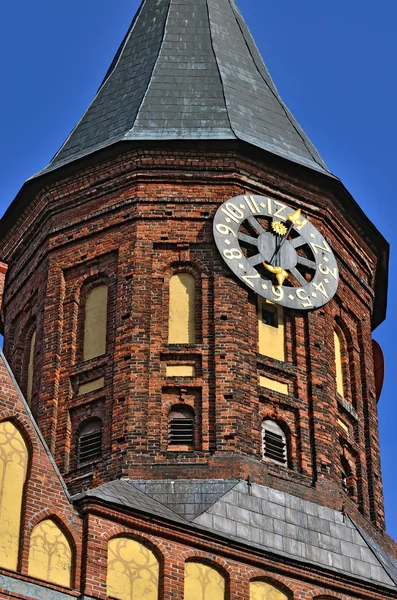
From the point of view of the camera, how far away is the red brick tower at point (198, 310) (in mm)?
31141

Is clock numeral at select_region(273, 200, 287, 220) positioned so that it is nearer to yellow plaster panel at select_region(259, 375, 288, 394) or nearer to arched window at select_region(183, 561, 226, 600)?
yellow plaster panel at select_region(259, 375, 288, 394)

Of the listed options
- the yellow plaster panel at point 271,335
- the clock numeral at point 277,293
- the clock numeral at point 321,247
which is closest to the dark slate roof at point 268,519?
the yellow plaster panel at point 271,335

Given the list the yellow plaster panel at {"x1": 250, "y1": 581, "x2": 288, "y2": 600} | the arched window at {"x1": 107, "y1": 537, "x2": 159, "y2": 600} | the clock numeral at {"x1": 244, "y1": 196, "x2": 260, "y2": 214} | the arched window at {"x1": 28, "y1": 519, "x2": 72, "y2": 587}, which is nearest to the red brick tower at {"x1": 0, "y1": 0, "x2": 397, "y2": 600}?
the clock numeral at {"x1": 244, "y1": 196, "x2": 260, "y2": 214}

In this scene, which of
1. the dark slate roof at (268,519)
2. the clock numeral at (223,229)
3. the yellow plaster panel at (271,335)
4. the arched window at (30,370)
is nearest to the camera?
the dark slate roof at (268,519)

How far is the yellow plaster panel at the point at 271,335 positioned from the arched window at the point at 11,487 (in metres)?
6.75

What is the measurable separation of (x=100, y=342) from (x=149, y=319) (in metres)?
1.06

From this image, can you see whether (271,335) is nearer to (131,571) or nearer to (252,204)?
(252,204)

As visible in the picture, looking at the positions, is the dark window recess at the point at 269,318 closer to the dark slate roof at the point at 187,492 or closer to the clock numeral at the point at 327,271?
the clock numeral at the point at 327,271

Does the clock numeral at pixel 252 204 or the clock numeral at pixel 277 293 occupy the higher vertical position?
the clock numeral at pixel 252 204

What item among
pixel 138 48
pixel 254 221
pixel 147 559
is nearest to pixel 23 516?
pixel 147 559

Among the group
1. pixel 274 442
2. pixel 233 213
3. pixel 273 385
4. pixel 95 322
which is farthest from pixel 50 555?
pixel 233 213

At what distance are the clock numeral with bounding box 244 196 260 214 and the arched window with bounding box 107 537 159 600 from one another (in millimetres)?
8552

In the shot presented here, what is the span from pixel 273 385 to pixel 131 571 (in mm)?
6445

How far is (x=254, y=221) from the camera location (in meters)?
33.8
